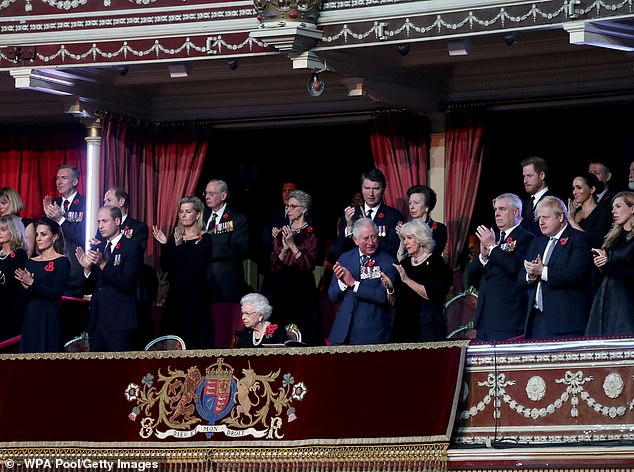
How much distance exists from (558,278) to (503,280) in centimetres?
64

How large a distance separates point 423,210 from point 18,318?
3810mm

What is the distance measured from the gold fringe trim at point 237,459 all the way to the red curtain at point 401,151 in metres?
3.81

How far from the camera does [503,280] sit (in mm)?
12930

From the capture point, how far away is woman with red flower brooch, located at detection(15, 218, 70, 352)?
14.3 m

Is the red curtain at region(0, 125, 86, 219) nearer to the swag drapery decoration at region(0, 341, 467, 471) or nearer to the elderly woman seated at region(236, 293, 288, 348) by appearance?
the swag drapery decoration at region(0, 341, 467, 471)

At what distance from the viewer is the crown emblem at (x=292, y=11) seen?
1431cm

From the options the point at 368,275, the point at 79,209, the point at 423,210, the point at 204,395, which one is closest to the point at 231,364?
the point at 204,395

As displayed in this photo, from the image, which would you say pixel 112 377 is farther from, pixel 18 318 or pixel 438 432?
pixel 438 432

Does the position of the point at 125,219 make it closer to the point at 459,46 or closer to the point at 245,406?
the point at 245,406

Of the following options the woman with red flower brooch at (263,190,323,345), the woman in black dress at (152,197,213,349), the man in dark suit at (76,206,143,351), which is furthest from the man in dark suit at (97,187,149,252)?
the woman with red flower brooch at (263,190,323,345)

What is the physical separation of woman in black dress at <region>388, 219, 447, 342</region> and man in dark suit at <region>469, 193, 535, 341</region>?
34 centimetres

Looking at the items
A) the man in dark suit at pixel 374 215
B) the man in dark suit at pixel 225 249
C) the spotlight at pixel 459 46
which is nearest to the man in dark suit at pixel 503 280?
the man in dark suit at pixel 374 215

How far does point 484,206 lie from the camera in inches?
642

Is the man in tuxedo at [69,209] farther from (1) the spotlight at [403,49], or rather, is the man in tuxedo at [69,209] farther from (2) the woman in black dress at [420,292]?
(2) the woman in black dress at [420,292]
